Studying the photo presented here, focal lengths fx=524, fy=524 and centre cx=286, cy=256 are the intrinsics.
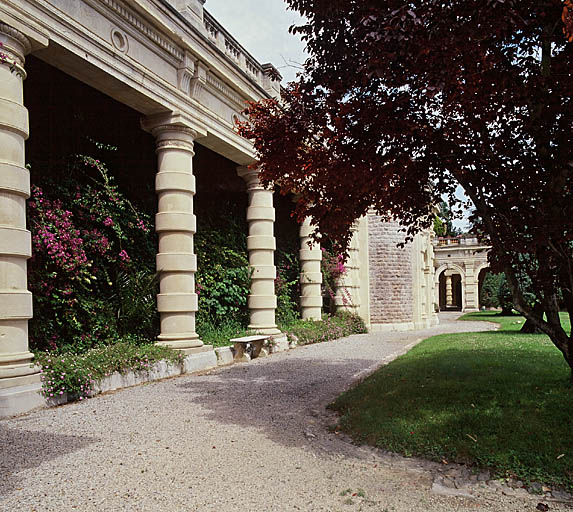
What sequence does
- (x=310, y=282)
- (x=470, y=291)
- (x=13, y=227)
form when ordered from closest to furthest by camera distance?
(x=13, y=227), (x=310, y=282), (x=470, y=291)

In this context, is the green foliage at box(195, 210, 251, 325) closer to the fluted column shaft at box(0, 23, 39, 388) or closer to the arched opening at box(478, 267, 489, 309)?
the fluted column shaft at box(0, 23, 39, 388)

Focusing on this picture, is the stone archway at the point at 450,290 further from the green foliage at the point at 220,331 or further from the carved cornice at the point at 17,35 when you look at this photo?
the carved cornice at the point at 17,35

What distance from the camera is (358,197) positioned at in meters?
5.40

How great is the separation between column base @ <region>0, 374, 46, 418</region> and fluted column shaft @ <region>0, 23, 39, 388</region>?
25mm

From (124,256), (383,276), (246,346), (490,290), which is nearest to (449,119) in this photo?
(124,256)

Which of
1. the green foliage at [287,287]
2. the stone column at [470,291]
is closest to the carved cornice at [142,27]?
the green foliage at [287,287]

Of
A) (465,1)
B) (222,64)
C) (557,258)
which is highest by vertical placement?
(222,64)

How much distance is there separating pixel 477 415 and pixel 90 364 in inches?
190

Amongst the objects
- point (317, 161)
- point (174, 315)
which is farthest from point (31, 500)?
point (174, 315)

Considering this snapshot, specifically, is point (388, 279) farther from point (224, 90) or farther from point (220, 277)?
point (224, 90)

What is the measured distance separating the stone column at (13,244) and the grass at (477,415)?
355 cm

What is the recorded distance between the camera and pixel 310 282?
51.5ft

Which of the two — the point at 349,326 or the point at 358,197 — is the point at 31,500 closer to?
the point at 358,197

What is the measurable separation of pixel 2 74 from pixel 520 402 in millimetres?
6564
